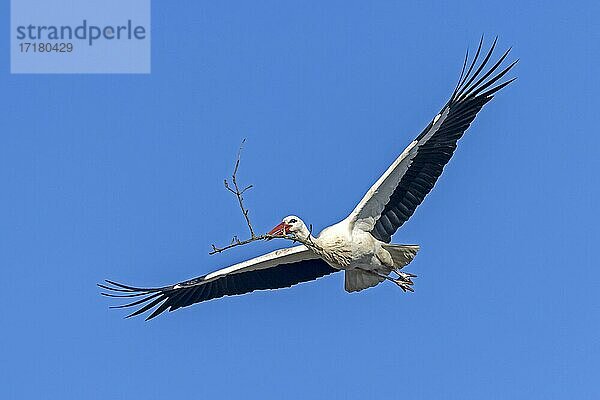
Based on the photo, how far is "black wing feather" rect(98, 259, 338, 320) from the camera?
17.8m

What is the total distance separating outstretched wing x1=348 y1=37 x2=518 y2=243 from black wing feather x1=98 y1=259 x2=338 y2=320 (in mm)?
1475

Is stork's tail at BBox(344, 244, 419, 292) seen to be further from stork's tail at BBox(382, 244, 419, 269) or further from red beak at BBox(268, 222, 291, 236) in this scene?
red beak at BBox(268, 222, 291, 236)

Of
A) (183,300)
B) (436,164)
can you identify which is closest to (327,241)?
(436,164)

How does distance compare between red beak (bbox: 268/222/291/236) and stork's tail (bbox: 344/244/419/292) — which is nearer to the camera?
red beak (bbox: 268/222/291/236)

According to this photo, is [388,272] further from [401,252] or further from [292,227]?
[292,227]

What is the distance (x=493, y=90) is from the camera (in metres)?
16.6

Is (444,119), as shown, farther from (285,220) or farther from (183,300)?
(183,300)

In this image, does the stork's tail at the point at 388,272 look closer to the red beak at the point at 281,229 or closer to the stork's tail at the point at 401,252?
the stork's tail at the point at 401,252

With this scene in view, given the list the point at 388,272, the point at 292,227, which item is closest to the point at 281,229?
the point at 292,227

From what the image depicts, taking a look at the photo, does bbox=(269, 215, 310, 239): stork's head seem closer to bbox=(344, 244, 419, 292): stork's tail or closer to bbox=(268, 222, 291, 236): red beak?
bbox=(268, 222, 291, 236): red beak

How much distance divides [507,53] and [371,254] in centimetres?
298

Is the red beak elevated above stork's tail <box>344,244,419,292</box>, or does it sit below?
above

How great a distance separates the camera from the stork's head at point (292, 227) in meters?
16.0

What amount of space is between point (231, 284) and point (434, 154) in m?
3.46
